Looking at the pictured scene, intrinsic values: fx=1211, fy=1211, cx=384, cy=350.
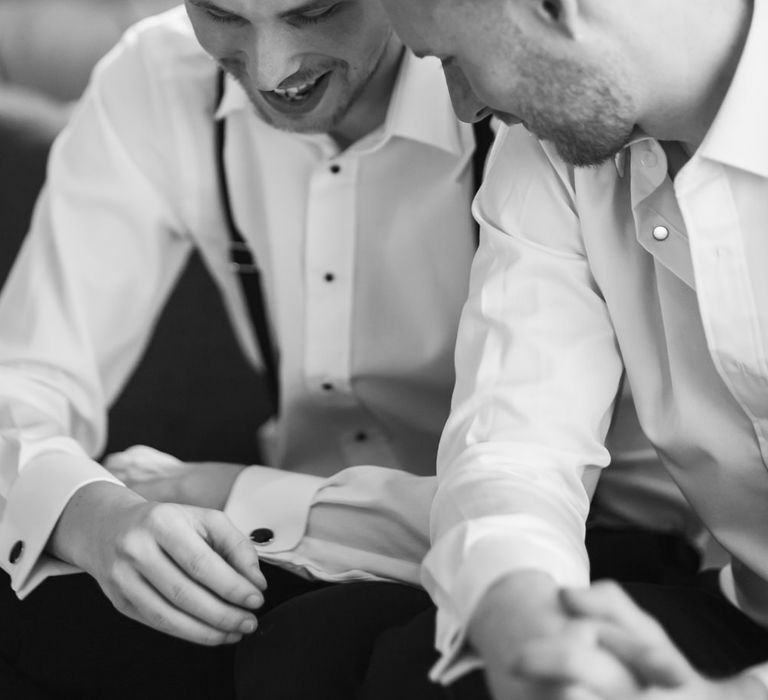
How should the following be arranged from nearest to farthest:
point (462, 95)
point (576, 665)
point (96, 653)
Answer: point (576, 665) < point (462, 95) < point (96, 653)

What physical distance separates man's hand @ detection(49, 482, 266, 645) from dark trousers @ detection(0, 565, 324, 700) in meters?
0.07

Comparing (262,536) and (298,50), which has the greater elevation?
(298,50)

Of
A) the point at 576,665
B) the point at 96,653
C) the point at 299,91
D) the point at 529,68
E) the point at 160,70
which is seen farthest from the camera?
the point at 160,70

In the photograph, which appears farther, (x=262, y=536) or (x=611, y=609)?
(x=262, y=536)

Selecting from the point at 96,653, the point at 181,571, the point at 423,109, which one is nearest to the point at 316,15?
the point at 423,109

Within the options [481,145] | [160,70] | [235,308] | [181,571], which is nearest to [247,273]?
[235,308]

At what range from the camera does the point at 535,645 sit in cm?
75

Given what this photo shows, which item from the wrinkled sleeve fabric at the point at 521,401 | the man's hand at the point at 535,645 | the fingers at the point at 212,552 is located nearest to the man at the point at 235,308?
the fingers at the point at 212,552

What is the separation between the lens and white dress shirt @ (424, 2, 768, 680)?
977 millimetres

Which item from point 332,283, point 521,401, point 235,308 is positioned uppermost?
point 521,401

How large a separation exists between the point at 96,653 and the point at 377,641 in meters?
0.32

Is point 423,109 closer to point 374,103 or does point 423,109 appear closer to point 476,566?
point 374,103

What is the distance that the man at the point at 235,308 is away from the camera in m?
1.17

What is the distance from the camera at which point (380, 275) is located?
1447 mm
